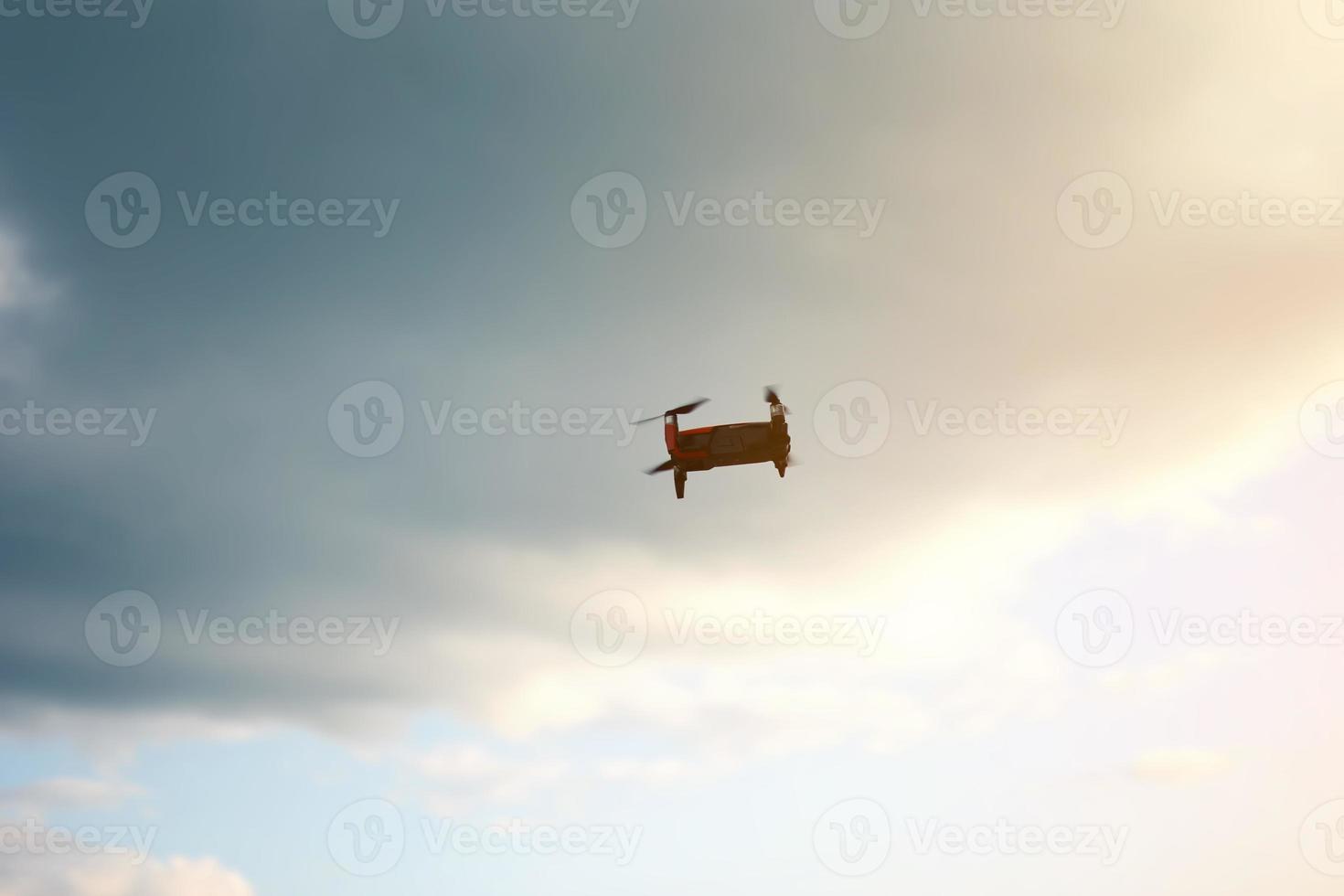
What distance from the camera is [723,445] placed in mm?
82562

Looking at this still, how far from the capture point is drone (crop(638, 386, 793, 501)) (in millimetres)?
81625

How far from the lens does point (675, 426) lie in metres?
83.8

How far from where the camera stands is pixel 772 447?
268ft

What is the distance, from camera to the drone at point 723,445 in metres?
81.6

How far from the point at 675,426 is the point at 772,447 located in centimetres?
706
